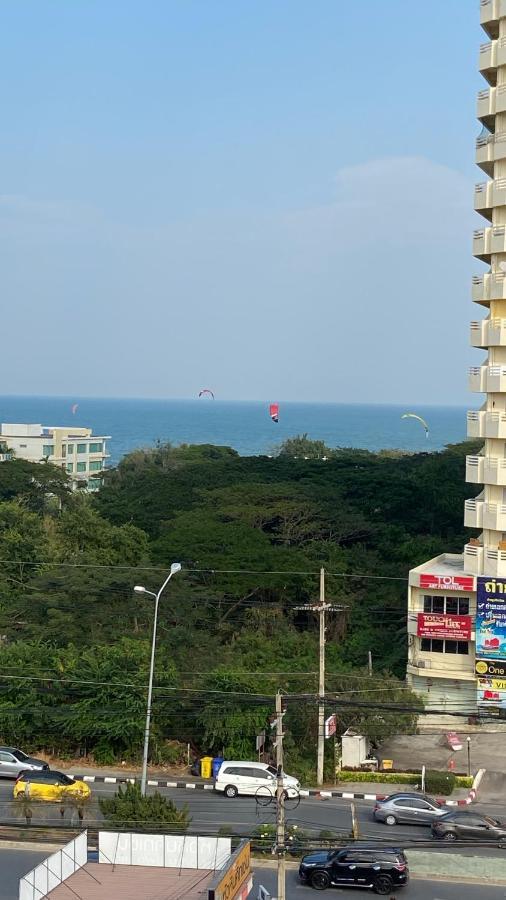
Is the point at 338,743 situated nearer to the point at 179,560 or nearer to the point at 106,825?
the point at 106,825

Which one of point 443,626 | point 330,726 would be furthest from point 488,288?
point 330,726

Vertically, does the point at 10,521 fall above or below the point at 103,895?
above

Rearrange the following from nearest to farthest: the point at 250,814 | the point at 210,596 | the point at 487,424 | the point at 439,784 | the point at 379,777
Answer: the point at 250,814, the point at 439,784, the point at 379,777, the point at 487,424, the point at 210,596

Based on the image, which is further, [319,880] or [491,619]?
[491,619]

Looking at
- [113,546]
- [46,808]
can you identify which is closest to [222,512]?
[113,546]

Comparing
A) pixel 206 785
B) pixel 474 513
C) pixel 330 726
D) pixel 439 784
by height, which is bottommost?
pixel 206 785

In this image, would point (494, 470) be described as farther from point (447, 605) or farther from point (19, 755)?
point (19, 755)

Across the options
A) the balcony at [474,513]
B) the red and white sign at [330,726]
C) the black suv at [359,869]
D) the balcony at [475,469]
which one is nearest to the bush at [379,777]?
the red and white sign at [330,726]
